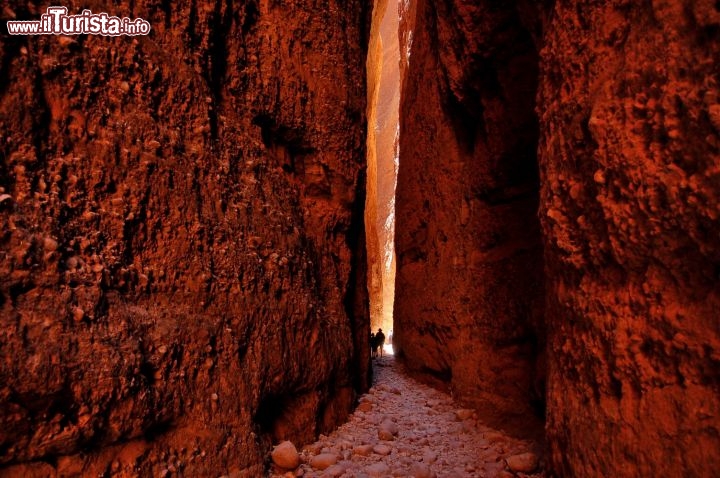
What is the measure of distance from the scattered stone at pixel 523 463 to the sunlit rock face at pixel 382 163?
1252 cm

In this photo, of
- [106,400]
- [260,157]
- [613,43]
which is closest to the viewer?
[613,43]

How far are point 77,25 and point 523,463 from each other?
4188mm

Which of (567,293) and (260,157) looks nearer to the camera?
(567,293)

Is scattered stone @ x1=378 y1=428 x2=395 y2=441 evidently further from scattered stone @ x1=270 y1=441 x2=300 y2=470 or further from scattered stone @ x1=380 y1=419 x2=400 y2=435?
scattered stone @ x1=270 y1=441 x2=300 y2=470

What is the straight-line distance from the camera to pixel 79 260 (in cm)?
235

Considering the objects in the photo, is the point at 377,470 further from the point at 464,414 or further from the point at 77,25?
the point at 77,25

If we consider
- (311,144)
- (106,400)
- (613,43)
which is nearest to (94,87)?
(106,400)

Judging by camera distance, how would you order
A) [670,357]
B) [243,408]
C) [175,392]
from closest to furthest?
1. [670,357]
2. [175,392]
3. [243,408]

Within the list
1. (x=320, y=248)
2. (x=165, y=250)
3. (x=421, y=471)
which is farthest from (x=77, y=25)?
(x=421, y=471)

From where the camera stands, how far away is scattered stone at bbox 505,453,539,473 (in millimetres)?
3006

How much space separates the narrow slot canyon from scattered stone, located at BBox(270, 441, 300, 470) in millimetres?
27

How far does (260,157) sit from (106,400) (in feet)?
7.48

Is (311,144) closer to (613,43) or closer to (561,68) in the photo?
(561,68)

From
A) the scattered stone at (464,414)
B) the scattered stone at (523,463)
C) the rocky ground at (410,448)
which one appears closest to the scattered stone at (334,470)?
the rocky ground at (410,448)
